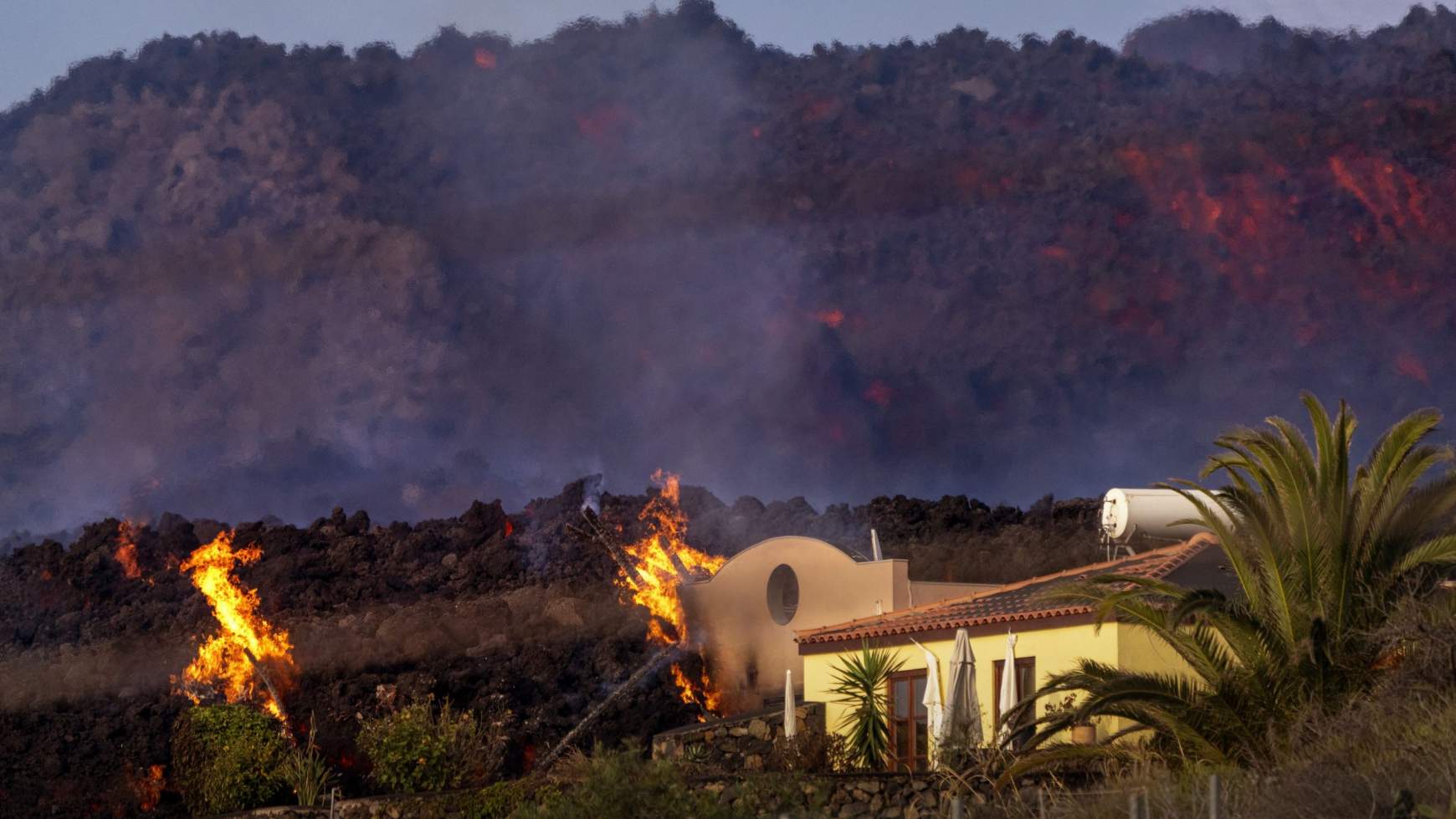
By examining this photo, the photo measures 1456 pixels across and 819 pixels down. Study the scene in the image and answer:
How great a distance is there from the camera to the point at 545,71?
10700 cm

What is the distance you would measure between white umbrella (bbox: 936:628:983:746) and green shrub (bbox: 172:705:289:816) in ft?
53.6

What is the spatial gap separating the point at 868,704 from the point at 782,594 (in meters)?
Answer: 16.8

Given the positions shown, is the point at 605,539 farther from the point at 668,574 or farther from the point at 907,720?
the point at 907,720

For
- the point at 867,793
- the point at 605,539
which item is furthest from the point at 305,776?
the point at 605,539

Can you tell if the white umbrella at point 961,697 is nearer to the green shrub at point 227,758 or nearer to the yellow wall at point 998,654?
the yellow wall at point 998,654

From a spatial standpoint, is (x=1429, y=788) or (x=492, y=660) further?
(x=492, y=660)

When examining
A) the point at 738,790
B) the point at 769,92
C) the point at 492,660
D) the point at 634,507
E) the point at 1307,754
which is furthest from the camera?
the point at 769,92

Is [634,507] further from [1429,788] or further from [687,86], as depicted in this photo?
[1429,788]

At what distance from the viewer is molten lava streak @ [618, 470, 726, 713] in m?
53.1

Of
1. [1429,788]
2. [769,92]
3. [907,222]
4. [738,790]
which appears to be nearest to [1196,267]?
[907,222]

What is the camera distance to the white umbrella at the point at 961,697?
28.7 m

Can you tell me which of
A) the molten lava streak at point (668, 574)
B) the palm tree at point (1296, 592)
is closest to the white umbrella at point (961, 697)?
the palm tree at point (1296, 592)

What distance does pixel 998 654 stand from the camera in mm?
30922

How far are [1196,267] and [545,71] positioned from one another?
3967 centimetres
